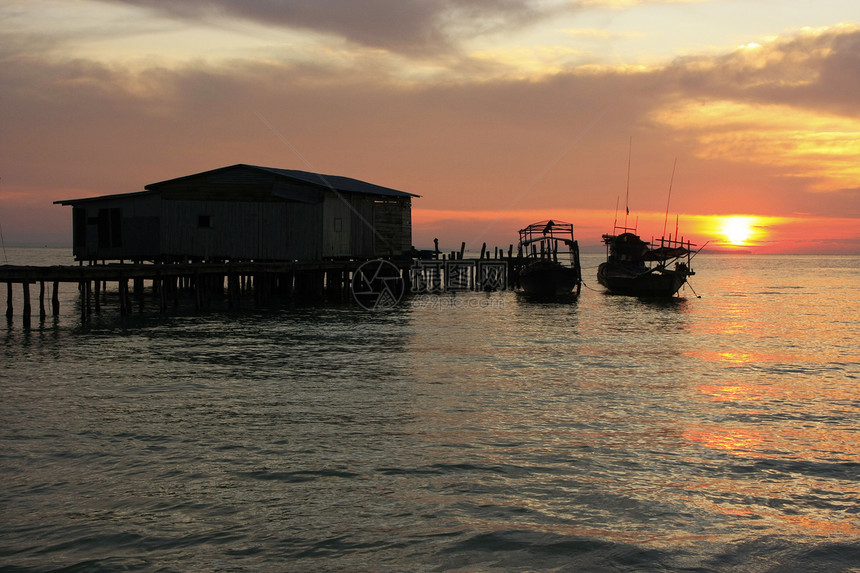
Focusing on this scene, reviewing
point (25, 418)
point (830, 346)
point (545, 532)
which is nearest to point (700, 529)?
point (545, 532)

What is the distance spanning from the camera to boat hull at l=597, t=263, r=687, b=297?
1823 inches

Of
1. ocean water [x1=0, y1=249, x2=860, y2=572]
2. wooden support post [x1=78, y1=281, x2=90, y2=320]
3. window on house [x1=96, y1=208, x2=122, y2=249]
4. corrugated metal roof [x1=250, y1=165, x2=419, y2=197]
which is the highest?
corrugated metal roof [x1=250, y1=165, x2=419, y2=197]

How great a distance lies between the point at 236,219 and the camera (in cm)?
3550

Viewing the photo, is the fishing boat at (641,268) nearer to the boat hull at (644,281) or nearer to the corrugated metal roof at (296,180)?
the boat hull at (644,281)

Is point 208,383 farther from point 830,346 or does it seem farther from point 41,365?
point 830,346

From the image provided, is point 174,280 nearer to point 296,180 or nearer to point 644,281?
point 296,180

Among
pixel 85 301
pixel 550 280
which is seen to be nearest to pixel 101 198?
pixel 85 301

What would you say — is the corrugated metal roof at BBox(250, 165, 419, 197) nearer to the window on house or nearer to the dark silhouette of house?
the dark silhouette of house

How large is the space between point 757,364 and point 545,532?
46.9ft

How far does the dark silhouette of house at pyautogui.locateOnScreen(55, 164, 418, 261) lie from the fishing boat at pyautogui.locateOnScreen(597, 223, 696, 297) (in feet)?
59.5

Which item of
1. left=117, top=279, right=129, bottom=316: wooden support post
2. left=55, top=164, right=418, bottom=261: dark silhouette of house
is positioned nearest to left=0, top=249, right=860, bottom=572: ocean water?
left=117, top=279, right=129, bottom=316: wooden support post

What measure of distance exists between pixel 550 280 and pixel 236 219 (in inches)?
763

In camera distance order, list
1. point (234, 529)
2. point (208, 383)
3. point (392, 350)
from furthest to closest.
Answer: point (392, 350) → point (208, 383) → point (234, 529)

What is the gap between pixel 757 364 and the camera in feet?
63.8
